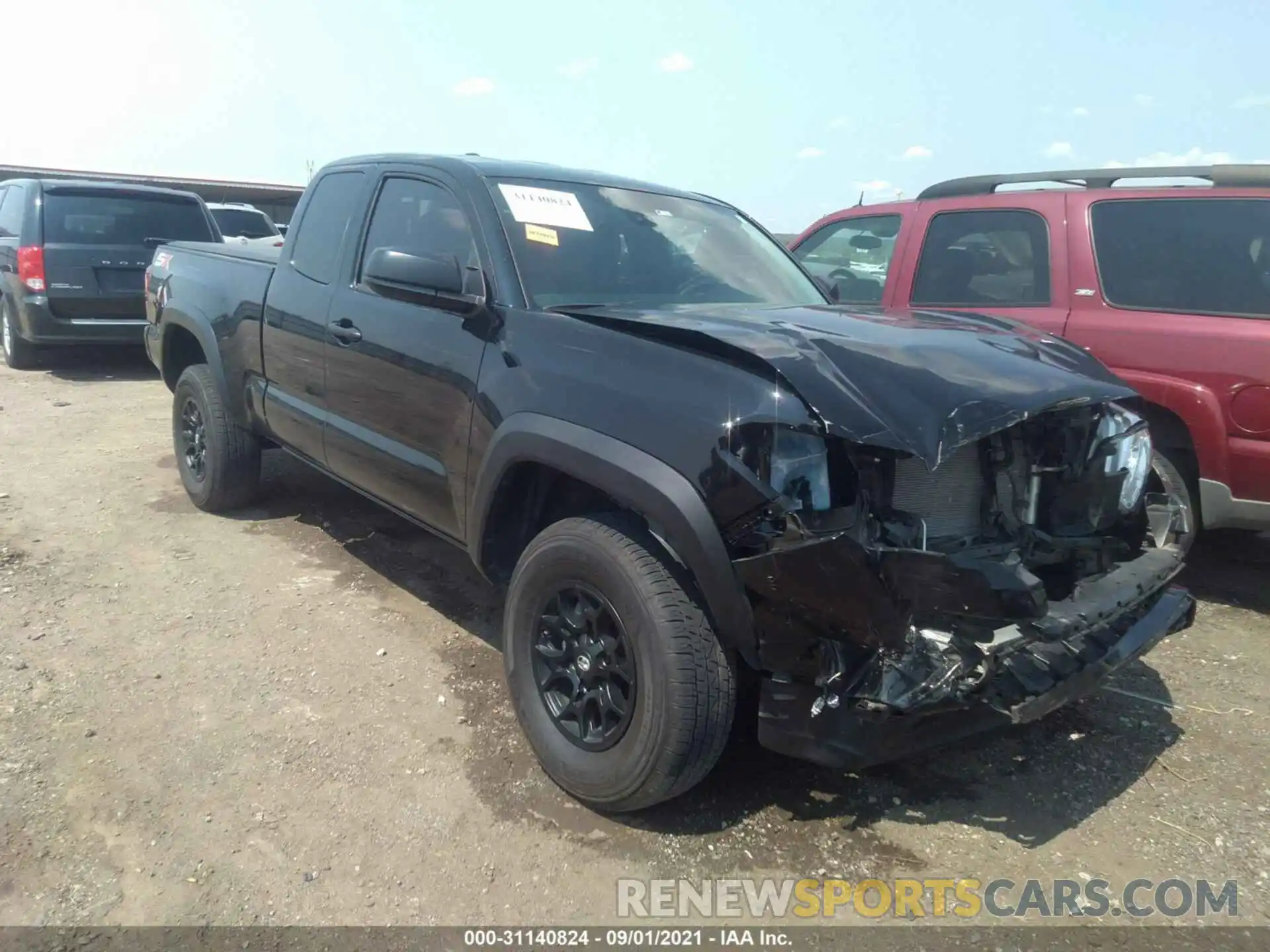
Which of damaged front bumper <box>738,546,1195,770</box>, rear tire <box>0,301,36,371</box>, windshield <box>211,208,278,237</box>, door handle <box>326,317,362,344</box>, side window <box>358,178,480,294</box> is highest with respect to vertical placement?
side window <box>358,178,480,294</box>

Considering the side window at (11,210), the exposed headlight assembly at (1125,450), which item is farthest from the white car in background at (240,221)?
the exposed headlight assembly at (1125,450)

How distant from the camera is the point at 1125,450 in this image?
2910 mm

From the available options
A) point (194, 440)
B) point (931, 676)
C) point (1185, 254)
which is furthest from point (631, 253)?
point (194, 440)

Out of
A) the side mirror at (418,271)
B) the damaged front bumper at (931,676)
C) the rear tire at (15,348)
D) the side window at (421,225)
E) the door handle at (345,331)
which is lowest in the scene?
the rear tire at (15,348)

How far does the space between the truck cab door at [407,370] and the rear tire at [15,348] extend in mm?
7347

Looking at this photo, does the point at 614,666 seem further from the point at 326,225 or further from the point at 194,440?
the point at 194,440

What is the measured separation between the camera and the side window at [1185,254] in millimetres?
4191

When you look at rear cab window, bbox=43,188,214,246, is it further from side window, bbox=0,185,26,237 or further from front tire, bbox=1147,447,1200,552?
front tire, bbox=1147,447,1200,552

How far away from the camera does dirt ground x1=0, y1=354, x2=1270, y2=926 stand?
2512mm

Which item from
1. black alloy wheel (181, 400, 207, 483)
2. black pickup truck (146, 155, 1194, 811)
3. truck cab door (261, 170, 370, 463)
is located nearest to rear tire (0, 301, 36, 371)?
black alloy wheel (181, 400, 207, 483)

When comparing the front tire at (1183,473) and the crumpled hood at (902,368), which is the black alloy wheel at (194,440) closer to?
the crumpled hood at (902,368)

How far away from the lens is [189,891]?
2.45 m

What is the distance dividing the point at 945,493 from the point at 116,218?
932cm

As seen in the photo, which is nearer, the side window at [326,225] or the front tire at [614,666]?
the front tire at [614,666]
